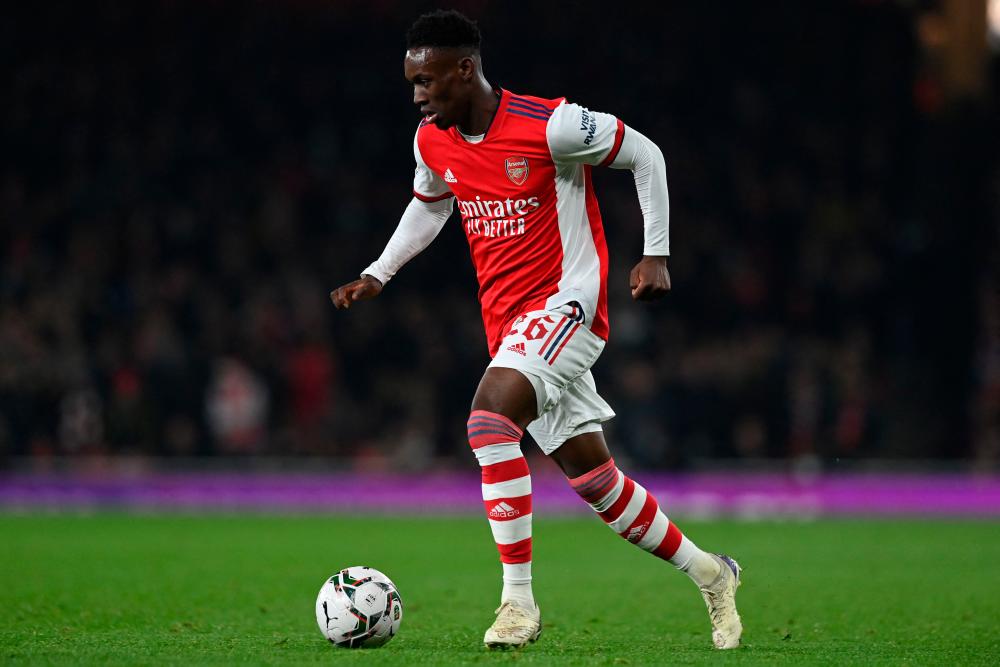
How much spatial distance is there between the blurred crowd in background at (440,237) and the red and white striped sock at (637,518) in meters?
10.2

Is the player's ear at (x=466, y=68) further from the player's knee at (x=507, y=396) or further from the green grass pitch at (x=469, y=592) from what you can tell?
the green grass pitch at (x=469, y=592)

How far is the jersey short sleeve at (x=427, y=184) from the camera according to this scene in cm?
608

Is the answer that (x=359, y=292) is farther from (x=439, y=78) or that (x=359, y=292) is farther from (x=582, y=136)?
(x=582, y=136)

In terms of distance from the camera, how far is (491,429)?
209 inches

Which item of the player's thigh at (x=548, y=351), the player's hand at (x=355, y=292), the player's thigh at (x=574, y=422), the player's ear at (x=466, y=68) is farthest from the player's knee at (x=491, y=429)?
the player's ear at (x=466, y=68)

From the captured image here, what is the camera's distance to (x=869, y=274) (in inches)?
714

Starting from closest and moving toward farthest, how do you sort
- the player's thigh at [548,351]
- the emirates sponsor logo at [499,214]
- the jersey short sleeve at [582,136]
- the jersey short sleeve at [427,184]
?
the player's thigh at [548,351] → the jersey short sleeve at [582,136] → the emirates sponsor logo at [499,214] → the jersey short sleeve at [427,184]

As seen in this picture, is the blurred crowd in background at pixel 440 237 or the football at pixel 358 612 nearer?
the football at pixel 358 612

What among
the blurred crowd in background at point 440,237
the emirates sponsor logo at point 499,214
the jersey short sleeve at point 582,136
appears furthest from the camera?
the blurred crowd in background at point 440,237

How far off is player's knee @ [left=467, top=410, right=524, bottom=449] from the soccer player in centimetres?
5

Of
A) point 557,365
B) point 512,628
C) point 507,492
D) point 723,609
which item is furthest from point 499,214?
point 723,609

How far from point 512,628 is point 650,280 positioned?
4.58ft

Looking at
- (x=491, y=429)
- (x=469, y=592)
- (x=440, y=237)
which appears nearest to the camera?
(x=491, y=429)

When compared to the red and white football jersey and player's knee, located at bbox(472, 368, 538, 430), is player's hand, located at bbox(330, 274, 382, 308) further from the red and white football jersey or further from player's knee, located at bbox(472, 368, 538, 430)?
player's knee, located at bbox(472, 368, 538, 430)
